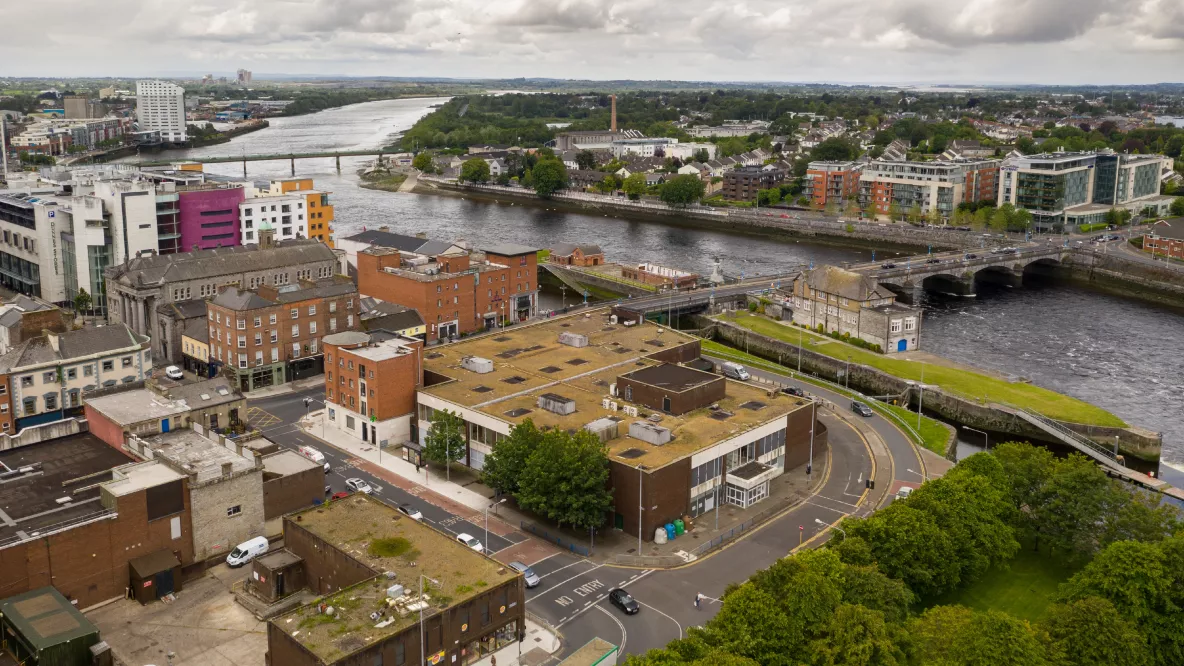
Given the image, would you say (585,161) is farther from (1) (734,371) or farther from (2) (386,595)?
(2) (386,595)

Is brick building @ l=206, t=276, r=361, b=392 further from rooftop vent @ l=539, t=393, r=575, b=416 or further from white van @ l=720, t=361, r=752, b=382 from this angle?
white van @ l=720, t=361, r=752, b=382

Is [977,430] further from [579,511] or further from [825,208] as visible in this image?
[825,208]

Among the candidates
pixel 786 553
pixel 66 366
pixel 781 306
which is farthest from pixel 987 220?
pixel 66 366

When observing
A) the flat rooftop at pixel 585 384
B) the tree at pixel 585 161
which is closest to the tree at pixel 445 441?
the flat rooftop at pixel 585 384

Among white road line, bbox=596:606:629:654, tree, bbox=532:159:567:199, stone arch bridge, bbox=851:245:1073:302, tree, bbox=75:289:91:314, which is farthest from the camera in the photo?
tree, bbox=532:159:567:199

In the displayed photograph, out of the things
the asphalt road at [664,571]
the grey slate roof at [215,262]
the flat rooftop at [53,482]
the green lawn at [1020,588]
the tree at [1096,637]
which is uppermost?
the grey slate roof at [215,262]

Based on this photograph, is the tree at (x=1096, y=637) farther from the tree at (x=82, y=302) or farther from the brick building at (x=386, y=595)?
the tree at (x=82, y=302)

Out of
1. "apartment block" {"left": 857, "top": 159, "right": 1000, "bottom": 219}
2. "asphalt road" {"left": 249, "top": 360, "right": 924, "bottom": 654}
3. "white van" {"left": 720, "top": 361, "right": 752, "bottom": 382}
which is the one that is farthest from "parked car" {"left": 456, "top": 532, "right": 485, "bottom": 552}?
"apartment block" {"left": 857, "top": 159, "right": 1000, "bottom": 219}
